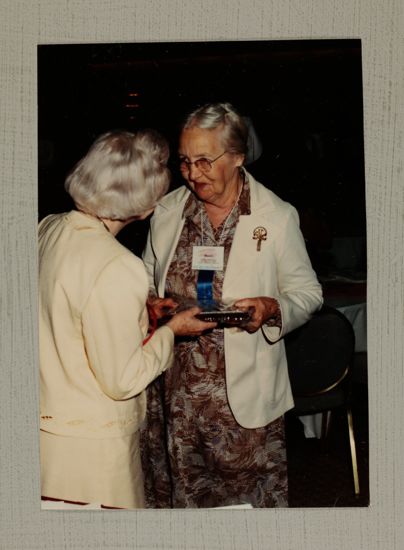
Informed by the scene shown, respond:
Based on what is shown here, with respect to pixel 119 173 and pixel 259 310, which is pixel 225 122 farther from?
pixel 259 310

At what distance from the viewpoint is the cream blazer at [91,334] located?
2379mm

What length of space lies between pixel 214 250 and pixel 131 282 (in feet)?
0.90

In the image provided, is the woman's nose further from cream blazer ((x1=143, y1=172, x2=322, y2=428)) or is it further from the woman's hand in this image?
the woman's hand

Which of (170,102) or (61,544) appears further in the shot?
(61,544)

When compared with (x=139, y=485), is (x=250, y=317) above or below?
above

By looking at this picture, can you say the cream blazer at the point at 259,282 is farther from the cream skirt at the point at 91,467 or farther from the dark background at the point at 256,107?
the cream skirt at the point at 91,467

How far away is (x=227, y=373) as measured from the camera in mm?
2461

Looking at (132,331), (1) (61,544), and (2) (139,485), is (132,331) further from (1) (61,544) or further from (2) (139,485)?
(1) (61,544)

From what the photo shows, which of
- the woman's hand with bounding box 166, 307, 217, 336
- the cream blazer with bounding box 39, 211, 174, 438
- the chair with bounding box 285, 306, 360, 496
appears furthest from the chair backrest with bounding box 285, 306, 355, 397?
the cream blazer with bounding box 39, 211, 174, 438

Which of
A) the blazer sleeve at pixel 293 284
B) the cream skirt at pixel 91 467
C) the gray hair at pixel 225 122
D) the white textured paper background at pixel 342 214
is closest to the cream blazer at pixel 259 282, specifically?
the blazer sleeve at pixel 293 284

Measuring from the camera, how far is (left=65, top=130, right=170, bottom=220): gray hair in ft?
7.79

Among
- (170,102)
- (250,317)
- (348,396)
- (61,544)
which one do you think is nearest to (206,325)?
(250,317)

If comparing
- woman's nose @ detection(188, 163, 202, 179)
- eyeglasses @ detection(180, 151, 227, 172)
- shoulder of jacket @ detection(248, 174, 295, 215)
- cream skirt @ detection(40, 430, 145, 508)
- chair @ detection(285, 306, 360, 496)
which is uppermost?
eyeglasses @ detection(180, 151, 227, 172)

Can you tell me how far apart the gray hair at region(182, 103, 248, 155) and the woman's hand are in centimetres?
51
